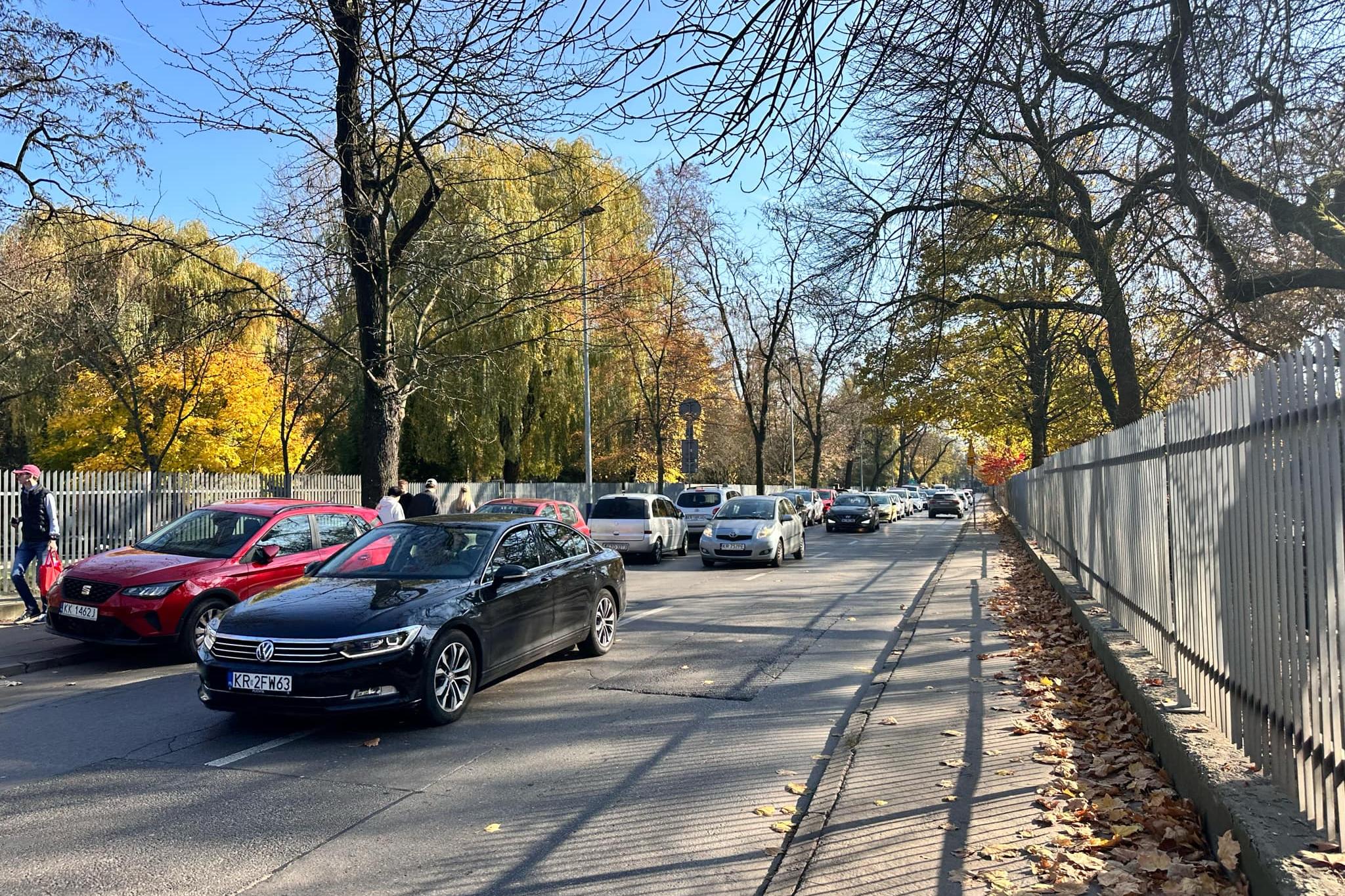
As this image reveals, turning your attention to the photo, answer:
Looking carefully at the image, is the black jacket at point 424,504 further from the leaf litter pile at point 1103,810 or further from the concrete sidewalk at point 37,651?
the leaf litter pile at point 1103,810

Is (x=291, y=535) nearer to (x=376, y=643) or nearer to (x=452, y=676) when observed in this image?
(x=452, y=676)

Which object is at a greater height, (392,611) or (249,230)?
(249,230)

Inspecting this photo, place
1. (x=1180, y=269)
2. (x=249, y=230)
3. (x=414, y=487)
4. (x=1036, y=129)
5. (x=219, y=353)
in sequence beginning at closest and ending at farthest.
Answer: (x=1036, y=129), (x=1180, y=269), (x=249, y=230), (x=414, y=487), (x=219, y=353)

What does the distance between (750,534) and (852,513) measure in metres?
Result: 17.7

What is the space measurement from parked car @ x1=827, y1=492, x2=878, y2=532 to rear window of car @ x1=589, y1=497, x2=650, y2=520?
16.6 metres

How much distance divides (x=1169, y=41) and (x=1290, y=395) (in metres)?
3.97

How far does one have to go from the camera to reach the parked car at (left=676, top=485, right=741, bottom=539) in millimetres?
29109

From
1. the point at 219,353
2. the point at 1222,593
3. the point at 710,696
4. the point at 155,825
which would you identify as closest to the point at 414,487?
the point at 219,353

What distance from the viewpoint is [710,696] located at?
24.9ft

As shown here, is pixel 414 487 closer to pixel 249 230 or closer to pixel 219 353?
pixel 219 353

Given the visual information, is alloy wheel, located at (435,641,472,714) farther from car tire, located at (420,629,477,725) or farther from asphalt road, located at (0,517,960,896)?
asphalt road, located at (0,517,960,896)

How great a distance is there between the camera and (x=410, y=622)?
6.40 meters

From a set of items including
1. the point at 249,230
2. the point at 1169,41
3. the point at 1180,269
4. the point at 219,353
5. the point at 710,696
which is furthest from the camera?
the point at 219,353

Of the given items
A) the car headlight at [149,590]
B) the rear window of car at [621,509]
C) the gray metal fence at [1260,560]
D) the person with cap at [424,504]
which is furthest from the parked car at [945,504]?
the car headlight at [149,590]
